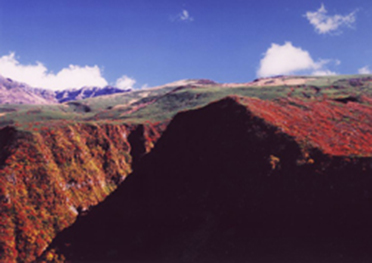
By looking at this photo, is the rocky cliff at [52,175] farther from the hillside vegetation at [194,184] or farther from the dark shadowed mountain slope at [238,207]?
the dark shadowed mountain slope at [238,207]

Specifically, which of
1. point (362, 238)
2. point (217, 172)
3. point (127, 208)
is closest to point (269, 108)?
point (217, 172)

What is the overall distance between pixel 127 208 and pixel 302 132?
32.5 metres

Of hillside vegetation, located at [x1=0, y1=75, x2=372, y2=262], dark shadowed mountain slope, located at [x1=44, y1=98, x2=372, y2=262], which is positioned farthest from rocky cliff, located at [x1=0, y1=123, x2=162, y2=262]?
dark shadowed mountain slope, located at [x1=44, y1=98, x2=372, y2=262]

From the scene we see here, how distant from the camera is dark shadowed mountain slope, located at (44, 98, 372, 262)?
2494 cm

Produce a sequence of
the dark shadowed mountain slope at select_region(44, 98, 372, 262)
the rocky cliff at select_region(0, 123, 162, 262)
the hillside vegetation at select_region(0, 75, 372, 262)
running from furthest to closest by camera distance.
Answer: the rocky cliff at select_region(0, 123, 162, 262), the hillside vegetation at select_region(0, 75, 372, 262), the dark shadowed mountain slope at select_region(44, 98, 372, 262)

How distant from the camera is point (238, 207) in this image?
3127 cm

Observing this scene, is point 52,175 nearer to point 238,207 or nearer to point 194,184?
point 194,184

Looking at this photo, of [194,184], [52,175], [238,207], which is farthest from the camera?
[52,175]

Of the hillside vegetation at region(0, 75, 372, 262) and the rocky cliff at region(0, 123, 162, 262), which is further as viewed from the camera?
the rocky cliff at region(0, 123, 162, 262)

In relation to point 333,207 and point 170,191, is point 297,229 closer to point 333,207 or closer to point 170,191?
point 333,207

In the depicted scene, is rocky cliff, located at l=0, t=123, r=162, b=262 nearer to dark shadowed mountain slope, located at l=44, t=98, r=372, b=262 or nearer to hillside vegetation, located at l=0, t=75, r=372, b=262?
hillside vegetation, located at l=0, t=75, r=372, b=262

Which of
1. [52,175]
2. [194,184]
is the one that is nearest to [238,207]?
[194,184]

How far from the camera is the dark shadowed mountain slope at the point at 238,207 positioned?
24.9 meters

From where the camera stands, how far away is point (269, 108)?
4719 centimetres
